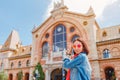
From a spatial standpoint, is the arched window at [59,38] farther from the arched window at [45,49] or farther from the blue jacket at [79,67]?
the blue jacket at [79,67]

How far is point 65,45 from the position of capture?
28422 mm

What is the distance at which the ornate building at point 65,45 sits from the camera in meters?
24.9

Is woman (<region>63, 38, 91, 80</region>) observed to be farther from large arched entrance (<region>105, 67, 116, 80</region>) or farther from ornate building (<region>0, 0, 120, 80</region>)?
large arched entrance (<region>105, 67, 116, 80</region>)

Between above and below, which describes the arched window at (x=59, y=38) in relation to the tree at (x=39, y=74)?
above

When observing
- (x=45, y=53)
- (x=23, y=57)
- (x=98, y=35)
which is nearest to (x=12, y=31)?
(x=23, y=57)

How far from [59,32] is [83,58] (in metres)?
25.9

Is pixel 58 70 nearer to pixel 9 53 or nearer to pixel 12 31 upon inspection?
pixel 9 53

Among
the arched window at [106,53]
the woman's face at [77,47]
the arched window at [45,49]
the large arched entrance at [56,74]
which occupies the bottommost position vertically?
the large arched entrance at [56,74]

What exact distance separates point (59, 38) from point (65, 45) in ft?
6.24

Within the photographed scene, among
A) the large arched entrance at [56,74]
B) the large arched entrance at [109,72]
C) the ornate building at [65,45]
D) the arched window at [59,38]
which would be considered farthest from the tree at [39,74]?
the large arched entrance at [109,72]

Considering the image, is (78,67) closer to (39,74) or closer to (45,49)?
(39,74)

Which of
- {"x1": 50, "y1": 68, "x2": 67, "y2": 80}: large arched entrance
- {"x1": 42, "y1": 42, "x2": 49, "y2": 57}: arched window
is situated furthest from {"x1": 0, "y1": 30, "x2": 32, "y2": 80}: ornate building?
{"x1": 50, "y1": 68, "x2": 67, "y2": 80}: large arched entrance

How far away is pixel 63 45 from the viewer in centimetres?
2858

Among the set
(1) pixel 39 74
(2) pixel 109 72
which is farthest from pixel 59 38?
(2) pixel 109 72
